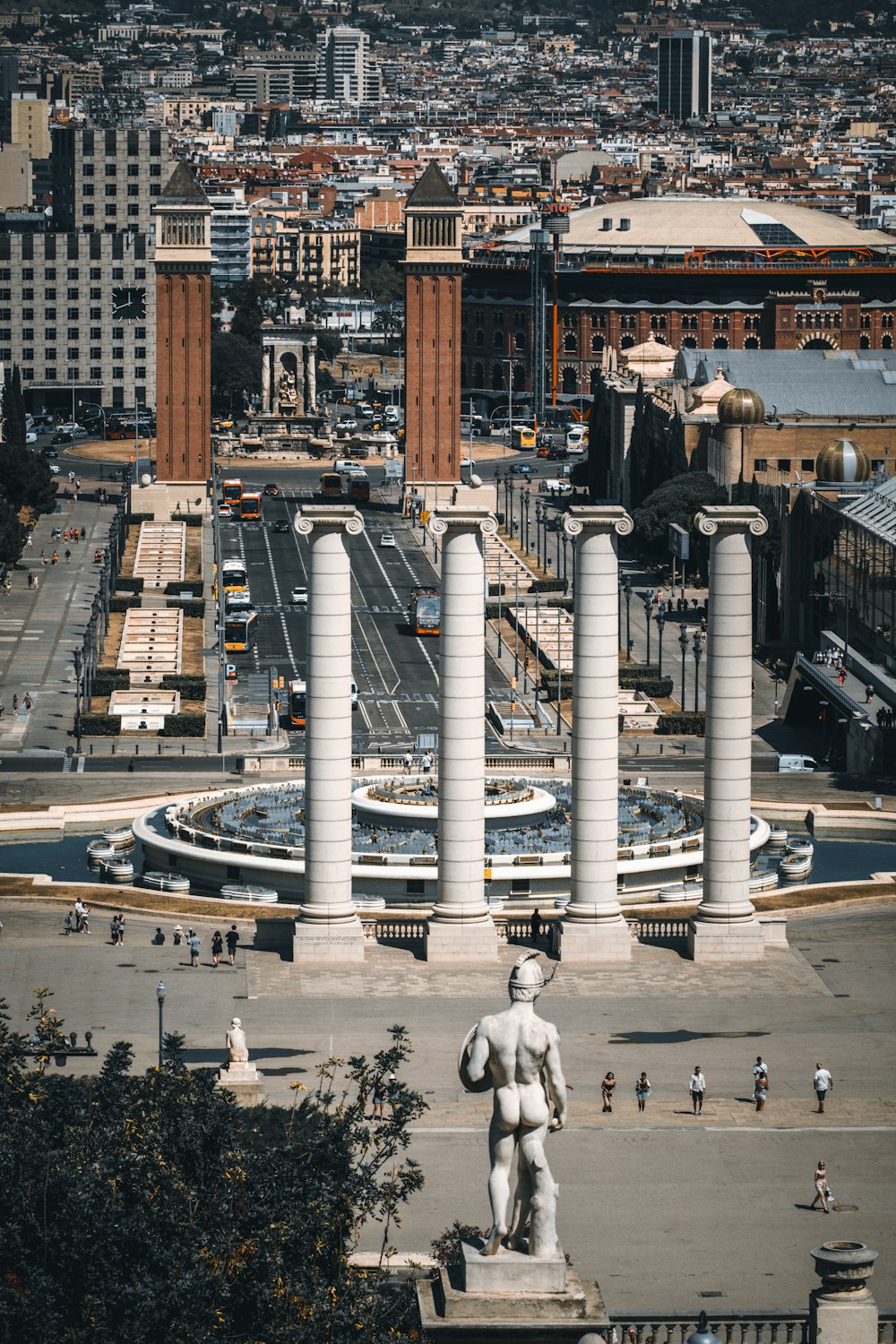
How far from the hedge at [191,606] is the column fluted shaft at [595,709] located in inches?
3557

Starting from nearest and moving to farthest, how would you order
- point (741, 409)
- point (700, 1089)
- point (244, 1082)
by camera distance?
point (244, 1082) → point (700, 1089) → point (741, 409)

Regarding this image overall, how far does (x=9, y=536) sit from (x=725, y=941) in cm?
10165

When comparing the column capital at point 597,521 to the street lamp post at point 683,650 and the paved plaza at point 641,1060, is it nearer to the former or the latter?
the paved plaza at point 641,1060

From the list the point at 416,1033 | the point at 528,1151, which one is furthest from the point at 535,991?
the point at 416,1033

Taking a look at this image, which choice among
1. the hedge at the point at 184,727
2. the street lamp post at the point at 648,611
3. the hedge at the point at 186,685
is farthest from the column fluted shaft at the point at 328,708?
the street lamp post at the point at 648,611

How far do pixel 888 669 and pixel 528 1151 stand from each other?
3800 inches

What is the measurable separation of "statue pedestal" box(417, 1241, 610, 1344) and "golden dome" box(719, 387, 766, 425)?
14079 cm

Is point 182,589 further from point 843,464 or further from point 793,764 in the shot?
point 793,764

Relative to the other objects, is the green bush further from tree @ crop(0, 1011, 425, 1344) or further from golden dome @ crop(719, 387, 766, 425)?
tree @ crop(0, 1011, 425, 1344)

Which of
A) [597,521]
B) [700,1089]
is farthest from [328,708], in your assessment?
[700,1089]

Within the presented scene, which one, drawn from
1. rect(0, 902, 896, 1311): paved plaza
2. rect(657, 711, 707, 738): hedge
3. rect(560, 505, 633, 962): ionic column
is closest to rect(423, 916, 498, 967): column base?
rect(0, 902, 896, 1311): paved plaza

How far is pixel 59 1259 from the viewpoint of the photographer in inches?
1962

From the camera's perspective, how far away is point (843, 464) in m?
159

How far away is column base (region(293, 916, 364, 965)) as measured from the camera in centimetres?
8181
